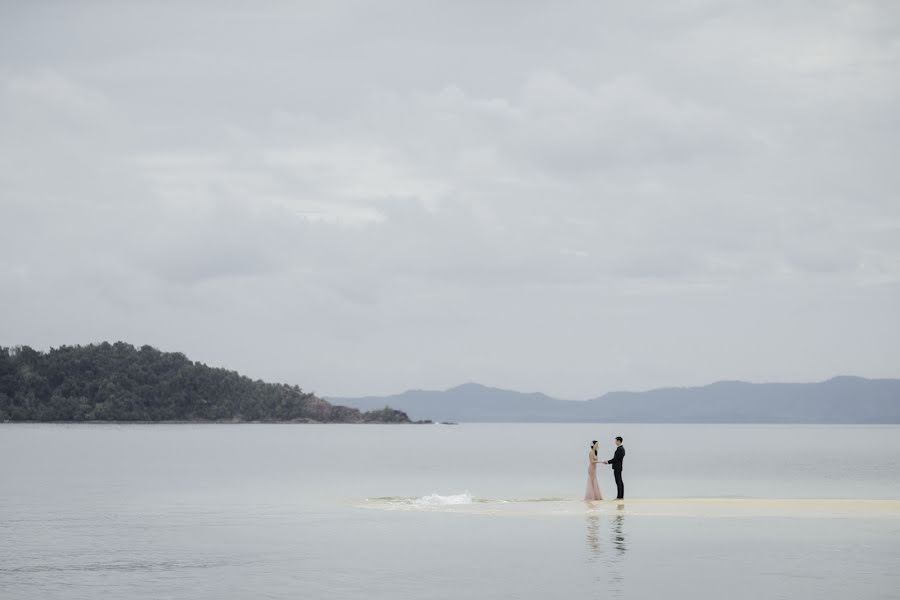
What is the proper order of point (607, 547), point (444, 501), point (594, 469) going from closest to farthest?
point (607, 547), point (594, 469), point (444, 501)

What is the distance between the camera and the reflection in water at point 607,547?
35875 millimetres

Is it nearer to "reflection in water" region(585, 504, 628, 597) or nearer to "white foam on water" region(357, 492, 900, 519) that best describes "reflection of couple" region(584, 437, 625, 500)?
"white foam on water" region(357, 492, 900, 519)

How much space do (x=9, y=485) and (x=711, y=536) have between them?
60.6 meters

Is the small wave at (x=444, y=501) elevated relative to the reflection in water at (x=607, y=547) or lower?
elevated

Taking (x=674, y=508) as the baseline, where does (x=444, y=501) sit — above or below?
below

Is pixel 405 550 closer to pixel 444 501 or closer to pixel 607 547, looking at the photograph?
pixel 607 547

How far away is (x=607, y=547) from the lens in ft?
141

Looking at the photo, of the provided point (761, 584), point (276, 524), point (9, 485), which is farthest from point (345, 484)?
point (761, 584)

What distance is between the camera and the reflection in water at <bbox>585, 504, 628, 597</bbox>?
1412 inches

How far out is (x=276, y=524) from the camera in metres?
55.1

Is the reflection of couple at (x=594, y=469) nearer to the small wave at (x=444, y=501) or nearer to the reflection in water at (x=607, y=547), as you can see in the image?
the reflection in water at (x=607, y=547)

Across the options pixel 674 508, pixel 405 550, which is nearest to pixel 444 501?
pixel 674 508

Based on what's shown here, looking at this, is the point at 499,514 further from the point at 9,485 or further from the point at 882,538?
the point at 9,485

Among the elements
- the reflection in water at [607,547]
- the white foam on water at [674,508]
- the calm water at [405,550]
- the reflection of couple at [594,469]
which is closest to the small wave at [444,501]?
the white foam on water at [674,508]
